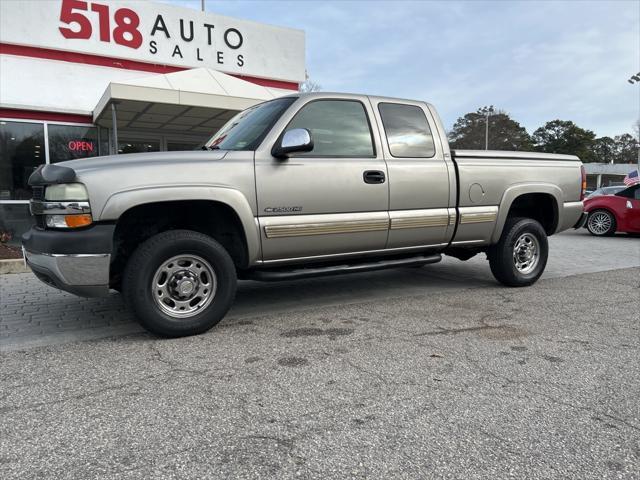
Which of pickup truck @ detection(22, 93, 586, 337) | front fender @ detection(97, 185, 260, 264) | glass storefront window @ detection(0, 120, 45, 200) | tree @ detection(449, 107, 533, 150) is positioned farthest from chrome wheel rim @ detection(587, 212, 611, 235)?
tree @ detection(449, 107, 533, 150)

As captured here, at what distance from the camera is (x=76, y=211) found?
3.46 metres

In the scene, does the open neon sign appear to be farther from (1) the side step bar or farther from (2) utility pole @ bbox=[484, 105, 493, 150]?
(2) utility pole @ bbox=[484, 105, 493, 150]

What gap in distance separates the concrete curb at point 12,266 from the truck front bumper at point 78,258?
4497mm

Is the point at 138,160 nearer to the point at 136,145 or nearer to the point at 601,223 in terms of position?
the point at 136,145

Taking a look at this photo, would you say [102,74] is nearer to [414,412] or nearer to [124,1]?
[124,1]

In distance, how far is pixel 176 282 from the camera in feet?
12.6

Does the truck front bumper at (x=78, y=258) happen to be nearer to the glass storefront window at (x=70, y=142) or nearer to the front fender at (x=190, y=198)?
the front fender at (x=190, y=198)

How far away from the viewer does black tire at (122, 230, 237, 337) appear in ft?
11.9

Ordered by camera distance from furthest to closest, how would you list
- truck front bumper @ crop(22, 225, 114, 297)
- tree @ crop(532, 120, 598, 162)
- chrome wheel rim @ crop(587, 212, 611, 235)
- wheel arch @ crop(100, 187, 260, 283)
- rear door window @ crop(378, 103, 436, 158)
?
tree @ crop(532, 120, 598, 162) → chrome wheel rim @ crop(587, 212, 611, 235) → rear door window @ crop(378, 103, 436, 158) → wheel arch @ crop(100, 187, 260, 283) → truck front bumper @ crop(22, 225, 114, 297)

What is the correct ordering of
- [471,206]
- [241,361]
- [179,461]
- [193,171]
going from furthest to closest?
[471,206] < [193,171] < [241,361] < [179,461]

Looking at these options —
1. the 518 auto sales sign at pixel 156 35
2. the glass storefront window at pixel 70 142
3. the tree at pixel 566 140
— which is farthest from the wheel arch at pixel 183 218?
the tree at pixel 566 140

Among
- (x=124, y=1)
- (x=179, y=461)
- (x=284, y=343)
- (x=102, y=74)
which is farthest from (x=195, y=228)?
(x=124, y=1)

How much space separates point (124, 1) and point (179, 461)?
43.0ft

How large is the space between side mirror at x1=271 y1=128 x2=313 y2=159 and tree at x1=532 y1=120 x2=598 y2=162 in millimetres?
80753
